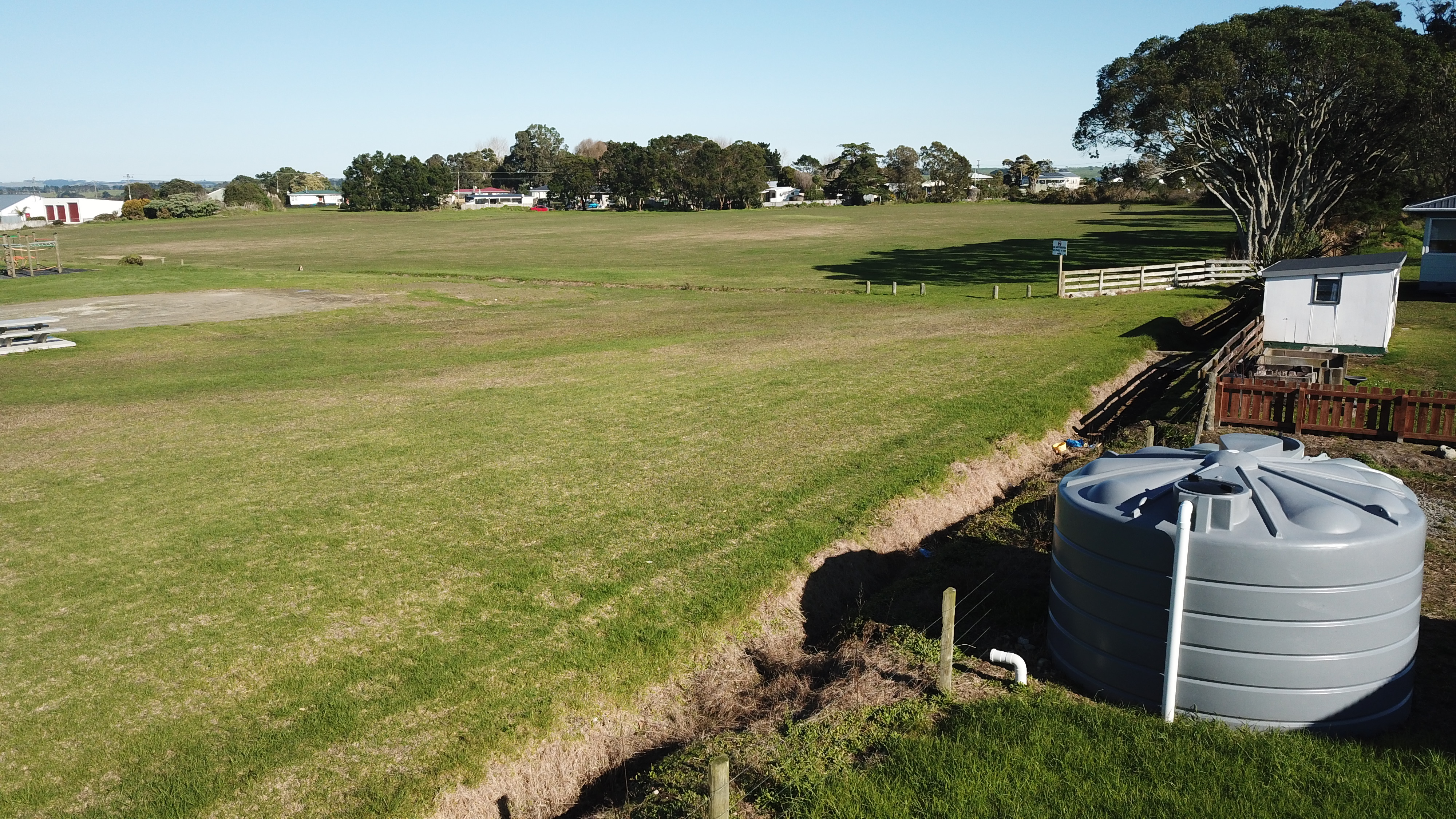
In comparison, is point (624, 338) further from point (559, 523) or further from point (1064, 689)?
point (1064, 689)

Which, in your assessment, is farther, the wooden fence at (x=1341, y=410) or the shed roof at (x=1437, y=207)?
the shed roof at (x=1437, y=207)

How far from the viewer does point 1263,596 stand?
716 cm

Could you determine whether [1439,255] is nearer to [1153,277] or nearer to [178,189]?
[1153,277]

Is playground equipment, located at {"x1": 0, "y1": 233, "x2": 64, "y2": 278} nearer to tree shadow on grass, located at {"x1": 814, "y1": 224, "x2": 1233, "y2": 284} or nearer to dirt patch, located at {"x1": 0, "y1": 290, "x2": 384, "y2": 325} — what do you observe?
dirt patch, located at {"x1": 0, "y1": 290, "x2": 384, "y2": 325}

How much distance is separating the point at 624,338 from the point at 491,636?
21.2 m

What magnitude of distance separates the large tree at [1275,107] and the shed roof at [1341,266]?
64.8 ft

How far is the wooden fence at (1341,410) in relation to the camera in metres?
16.2

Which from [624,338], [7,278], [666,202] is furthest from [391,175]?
[624,338]

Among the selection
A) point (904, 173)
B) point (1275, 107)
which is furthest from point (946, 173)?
point (1275, 107)

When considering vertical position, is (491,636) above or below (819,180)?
below

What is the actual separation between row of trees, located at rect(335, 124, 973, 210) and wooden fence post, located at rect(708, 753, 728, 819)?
146 m

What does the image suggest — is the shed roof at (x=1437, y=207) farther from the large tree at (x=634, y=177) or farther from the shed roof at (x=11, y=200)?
the shed roof at (x=11, y=200)

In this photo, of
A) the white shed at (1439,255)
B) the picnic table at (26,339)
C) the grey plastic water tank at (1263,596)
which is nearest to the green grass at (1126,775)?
the grey plastic water tank at (1263,596)

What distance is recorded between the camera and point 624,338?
30906 millimetres
